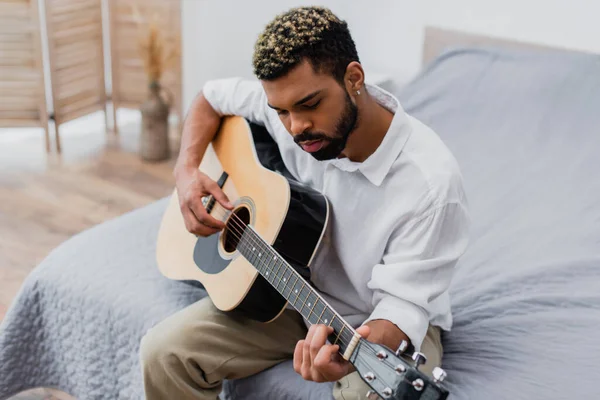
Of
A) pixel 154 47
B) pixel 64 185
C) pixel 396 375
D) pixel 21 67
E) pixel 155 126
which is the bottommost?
pixel 64 185

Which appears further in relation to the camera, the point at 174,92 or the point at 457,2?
the point at 174,92

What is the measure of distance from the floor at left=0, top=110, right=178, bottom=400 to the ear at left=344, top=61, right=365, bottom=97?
1326mm

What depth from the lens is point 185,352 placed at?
1.23m

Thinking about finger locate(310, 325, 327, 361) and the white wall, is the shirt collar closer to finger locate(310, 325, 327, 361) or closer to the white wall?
finger locate(310, 325, 327, 361)

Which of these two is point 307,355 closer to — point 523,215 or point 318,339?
point 318,339

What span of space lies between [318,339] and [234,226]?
0.40 metres

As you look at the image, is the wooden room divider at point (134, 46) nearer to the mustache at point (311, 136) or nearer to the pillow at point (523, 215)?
the pillow at point (523, 215)

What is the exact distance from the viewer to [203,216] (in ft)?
4.48

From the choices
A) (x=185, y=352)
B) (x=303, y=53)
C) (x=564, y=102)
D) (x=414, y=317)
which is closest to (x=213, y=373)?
(x=185, y=352)

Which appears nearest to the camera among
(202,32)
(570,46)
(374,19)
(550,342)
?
(550,342)

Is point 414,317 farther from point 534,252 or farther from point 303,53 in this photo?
point 534,252

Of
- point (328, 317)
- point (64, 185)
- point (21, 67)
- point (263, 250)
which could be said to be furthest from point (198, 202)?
point (21, 67)

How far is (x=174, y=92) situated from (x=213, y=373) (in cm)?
199

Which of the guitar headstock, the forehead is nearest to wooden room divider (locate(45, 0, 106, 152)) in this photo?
the forehead
